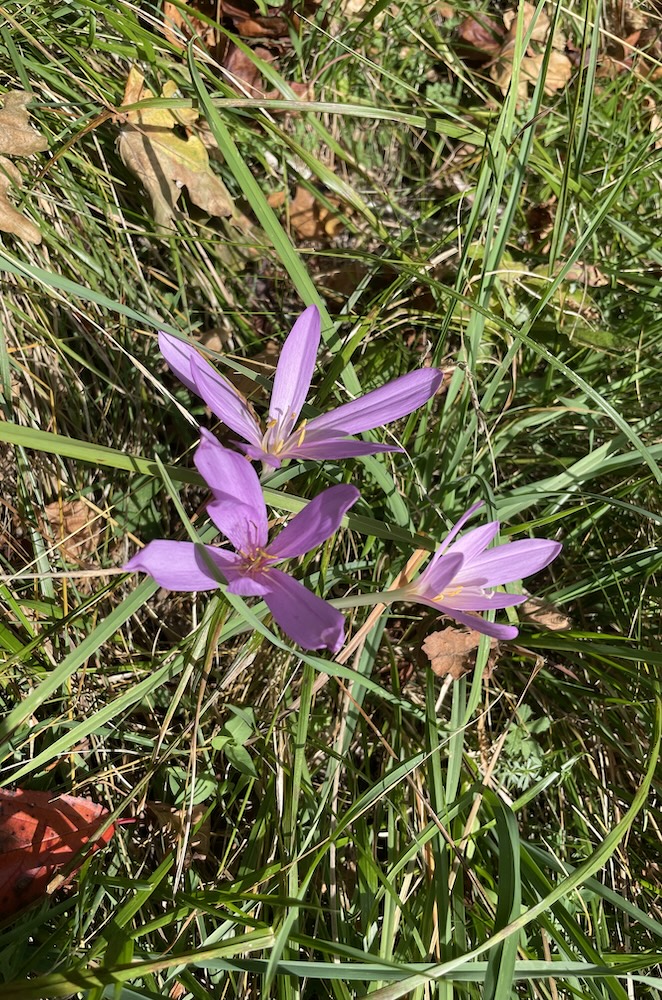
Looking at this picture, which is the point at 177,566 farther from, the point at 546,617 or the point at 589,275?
the point at 589,275

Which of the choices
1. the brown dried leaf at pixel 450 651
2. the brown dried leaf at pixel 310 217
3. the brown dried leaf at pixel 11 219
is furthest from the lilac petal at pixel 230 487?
the brown dried leaf at pixel 310 217

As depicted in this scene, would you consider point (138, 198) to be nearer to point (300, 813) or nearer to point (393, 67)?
point (393, 67)

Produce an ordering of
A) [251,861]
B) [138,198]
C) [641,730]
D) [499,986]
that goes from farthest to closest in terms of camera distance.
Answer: [138,198] < [641,730] < [251,861] < [499,986]

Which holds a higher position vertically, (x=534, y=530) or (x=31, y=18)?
(x=31, y=18)

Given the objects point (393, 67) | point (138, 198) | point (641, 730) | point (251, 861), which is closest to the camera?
point (251, 861)

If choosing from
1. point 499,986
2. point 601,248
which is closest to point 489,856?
point 499,986

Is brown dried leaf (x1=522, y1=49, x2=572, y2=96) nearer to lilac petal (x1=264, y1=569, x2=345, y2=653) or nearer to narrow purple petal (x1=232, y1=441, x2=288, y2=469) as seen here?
narrow purple petal (x1=232, y1=441, x2=288, y2=469)

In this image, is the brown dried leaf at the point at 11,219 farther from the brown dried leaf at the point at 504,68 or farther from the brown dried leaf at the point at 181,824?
the brown dried leaf at the point at 504,68
